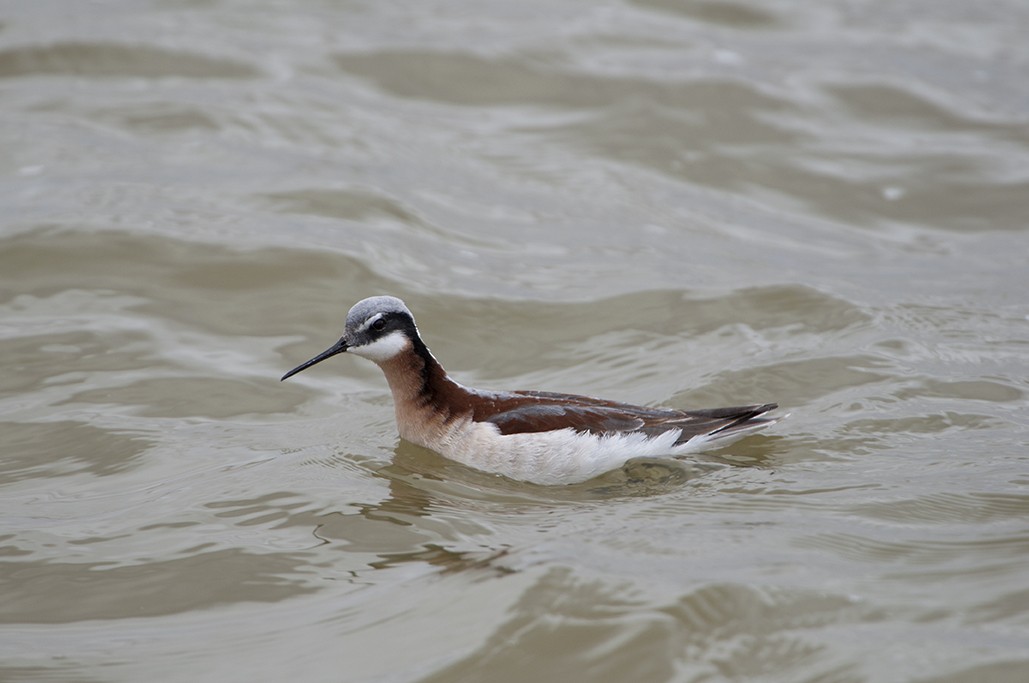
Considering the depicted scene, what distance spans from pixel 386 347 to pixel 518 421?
1067 mm

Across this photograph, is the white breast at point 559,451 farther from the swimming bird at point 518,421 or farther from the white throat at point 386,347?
the white throat at point 386,347

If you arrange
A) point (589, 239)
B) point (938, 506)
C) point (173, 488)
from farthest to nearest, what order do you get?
point (589, 239), point (173, 488), point (938, 506)

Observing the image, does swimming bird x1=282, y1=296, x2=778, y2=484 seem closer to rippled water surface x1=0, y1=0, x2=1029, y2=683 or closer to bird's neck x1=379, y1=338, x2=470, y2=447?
bird's neck x1=379, y1=338, x2=470, y2=447

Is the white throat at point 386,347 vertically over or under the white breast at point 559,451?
over

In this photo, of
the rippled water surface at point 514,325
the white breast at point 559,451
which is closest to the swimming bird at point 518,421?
the white breast at point 559,451

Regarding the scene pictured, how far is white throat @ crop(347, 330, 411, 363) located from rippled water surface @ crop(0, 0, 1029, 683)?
697 millimetres

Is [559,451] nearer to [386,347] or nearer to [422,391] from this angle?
[422,391]

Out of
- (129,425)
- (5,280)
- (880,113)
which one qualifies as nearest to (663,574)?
(129,425)

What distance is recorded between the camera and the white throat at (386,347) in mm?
8336

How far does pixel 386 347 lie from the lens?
329 inches

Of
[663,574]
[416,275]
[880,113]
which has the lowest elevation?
[663,574]

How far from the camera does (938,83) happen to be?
15883mm

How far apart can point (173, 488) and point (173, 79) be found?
8.18m

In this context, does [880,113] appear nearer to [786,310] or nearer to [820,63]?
[820,63]
